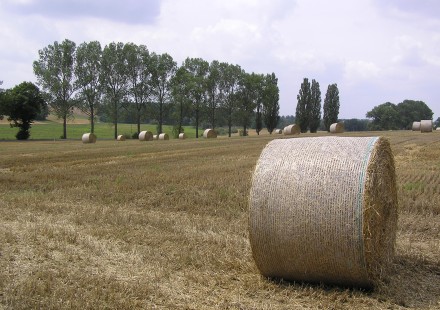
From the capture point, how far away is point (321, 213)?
17.4ft

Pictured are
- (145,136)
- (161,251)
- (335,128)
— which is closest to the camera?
(161,251)

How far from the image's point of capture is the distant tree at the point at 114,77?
232 ft

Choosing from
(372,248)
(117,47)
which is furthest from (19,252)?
(117,47)

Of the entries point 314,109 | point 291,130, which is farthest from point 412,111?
point 291,130

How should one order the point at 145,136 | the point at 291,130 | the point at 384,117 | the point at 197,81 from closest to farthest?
the point at 145,136 < the point at 291,130 < the point at 197,81 < the point at 384,117

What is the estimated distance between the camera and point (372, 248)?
542 cm

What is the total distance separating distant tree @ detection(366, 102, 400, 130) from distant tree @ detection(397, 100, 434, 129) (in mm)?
1688

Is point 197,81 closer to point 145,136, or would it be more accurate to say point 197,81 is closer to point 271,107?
point 271,107

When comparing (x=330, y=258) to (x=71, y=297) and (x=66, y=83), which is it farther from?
(x=66, y=83)

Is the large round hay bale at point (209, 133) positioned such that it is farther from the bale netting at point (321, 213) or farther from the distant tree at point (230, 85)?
the bale netting at point (321, 213)

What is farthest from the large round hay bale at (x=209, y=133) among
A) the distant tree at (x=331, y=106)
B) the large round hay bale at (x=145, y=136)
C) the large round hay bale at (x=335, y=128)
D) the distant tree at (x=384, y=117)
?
the distant tree at (x=384, y=117)

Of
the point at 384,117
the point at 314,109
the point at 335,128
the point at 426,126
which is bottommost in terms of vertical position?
the point at 335,128

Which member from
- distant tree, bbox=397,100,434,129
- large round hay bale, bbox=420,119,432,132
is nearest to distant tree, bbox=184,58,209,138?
large round hay bale, bbox=420,119,432,132

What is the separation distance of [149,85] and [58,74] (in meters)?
13.9
